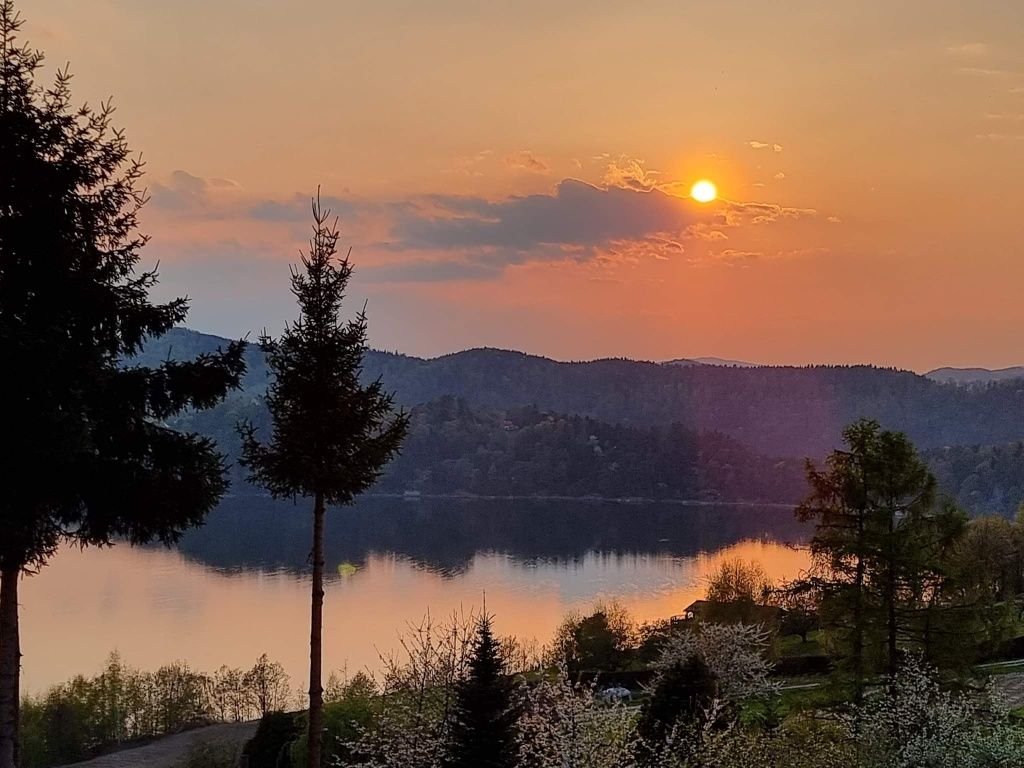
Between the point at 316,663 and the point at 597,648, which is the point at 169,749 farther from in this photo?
the point at 316,663

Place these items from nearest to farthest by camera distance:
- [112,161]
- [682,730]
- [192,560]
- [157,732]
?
[112,161]
[682,730]
[157,732]
[192,560]

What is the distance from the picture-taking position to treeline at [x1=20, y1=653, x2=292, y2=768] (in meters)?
36.5

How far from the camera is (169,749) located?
30297mm

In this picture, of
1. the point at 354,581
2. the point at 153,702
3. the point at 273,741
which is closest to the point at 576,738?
the point at 273,741

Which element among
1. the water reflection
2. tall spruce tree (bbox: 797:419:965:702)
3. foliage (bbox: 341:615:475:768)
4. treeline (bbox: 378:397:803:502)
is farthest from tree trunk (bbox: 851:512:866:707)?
treeline (bbox: 378:397:803:502)

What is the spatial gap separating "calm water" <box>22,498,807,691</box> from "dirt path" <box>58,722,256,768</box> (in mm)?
15831

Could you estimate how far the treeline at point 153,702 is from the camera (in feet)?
120

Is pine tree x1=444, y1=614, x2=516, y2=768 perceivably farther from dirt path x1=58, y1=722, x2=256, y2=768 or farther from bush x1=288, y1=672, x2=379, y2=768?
dirt path x1=58, y1=722, x2=256, y2=768

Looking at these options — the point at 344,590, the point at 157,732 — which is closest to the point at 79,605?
the point at 344,590

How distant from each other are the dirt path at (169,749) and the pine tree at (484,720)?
674 inches

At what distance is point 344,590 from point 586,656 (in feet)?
127

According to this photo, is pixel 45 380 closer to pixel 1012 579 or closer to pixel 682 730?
pixel 682 730

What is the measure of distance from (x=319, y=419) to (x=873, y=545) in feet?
40.6

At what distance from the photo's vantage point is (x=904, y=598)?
64.1ft
